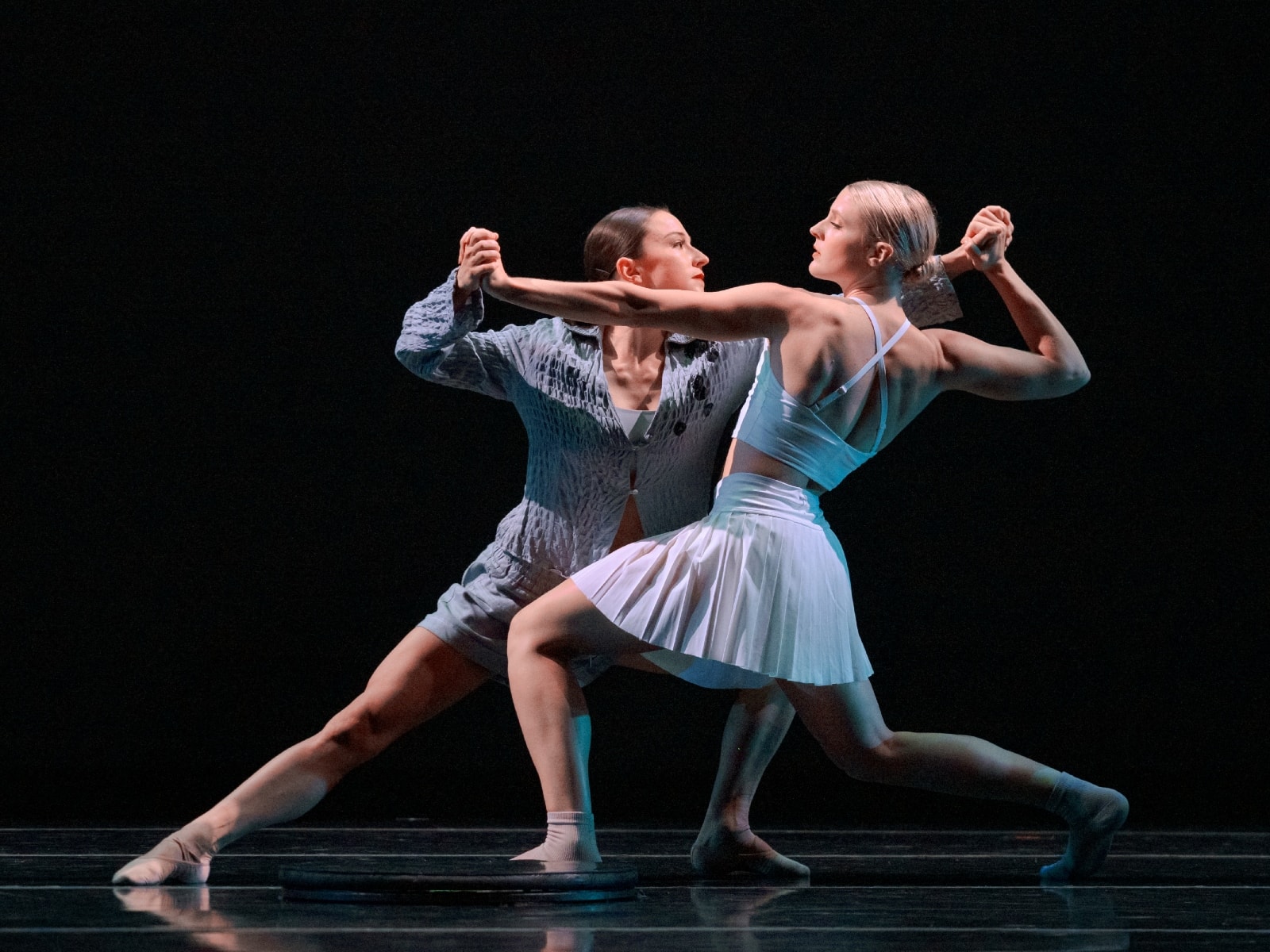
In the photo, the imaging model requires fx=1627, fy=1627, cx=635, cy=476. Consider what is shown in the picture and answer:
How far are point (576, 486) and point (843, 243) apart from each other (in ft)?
2.15

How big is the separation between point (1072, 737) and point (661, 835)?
4.40ft

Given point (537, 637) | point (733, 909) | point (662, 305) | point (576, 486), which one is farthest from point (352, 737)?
point (662, 305)

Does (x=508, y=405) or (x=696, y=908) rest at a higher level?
(x=508, y=405)

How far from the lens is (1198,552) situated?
4.66 m

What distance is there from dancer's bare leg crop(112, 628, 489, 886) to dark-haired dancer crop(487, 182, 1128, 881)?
27 cm

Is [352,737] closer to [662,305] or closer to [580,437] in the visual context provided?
[580,437]

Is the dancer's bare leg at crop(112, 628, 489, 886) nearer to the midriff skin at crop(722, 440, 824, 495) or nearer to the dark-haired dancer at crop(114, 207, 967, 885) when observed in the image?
the dark-haired dancer at crop(114, 207, 967, 885)

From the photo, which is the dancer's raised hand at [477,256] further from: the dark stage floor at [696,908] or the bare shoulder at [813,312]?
the dark stage floor at [696,908]

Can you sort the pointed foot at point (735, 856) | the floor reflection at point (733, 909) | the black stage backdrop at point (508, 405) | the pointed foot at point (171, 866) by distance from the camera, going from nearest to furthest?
the floor reflection at point (733, 909)
the pointed foot at point (171, 866)
the pointed foot at point (735, 856)
the black stage backdrop at point (508, 405)

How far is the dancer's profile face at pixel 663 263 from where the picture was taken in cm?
302

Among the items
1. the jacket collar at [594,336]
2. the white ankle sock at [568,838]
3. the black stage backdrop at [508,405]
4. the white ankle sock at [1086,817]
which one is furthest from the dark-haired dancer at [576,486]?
the black stage backdrop at [508,405]

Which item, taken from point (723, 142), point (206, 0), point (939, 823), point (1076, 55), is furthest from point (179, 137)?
point (939, 823)

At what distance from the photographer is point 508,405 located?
4676 millimetres

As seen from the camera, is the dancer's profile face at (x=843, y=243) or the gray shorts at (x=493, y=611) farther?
the gray shorts at (x=493, y=611)
